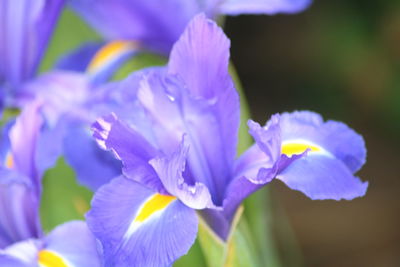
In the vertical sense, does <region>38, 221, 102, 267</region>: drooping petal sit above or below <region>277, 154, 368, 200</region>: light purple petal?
below

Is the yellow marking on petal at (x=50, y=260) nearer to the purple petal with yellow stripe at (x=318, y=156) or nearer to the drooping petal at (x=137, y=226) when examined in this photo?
the drooping petal at (x=137, y=226)

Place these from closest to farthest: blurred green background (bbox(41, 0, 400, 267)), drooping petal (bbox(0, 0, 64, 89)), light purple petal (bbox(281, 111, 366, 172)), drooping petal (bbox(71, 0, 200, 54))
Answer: light purple petal (bbox(281, 111, 366, 172)) < drooping petal (bbox(0, 0, 64, 89)) < drooping petal (bbox(71, 0, 200, 54)) < blurred green background (bbox(41, 0, 400, 267))

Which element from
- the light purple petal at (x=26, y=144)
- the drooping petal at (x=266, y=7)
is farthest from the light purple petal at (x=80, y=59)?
the light purple petal at (x=26, y=144)

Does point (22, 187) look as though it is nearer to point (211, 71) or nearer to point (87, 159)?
point (87, 159)

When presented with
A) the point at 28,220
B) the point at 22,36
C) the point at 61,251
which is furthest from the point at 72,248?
A: the point at 22,36

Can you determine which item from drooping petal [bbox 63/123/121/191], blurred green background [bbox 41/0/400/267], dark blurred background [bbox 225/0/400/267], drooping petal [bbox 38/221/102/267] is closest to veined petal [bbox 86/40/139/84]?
drooping petal [bbox 63/123/121/191]

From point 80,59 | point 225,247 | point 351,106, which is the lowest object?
point 351,106

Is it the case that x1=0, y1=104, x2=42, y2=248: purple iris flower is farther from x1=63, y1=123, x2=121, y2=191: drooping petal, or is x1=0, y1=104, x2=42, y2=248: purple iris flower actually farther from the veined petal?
the veined petal
